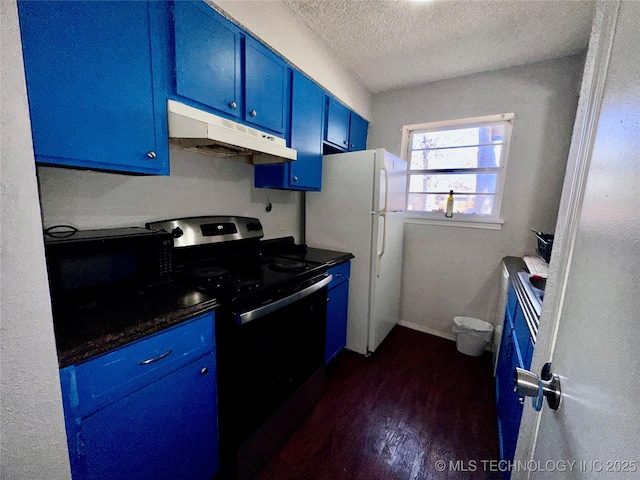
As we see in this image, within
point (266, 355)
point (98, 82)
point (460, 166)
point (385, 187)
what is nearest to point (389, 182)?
point (385, 187)

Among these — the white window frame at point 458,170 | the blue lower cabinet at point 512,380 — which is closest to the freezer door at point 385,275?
the white window frame at point 458,170

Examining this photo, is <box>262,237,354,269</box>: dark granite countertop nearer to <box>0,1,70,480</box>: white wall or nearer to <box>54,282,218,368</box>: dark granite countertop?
<box>54,282,218,368</box>: dark granite countertop

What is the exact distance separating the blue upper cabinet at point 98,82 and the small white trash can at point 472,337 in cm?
265

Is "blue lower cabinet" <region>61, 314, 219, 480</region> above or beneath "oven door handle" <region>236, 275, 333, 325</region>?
beneath

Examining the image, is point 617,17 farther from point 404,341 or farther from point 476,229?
point 404,341

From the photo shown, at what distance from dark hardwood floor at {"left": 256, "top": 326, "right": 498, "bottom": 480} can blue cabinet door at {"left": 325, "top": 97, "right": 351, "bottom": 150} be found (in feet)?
6.52

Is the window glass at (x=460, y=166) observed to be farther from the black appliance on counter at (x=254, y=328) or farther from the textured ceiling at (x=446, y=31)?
the black appliance on counter at (x=254, y=328)

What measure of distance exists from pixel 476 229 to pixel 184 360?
2603 millimetres

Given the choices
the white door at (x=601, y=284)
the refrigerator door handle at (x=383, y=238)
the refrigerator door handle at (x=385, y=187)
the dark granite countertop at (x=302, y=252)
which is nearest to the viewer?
the white door at (x=601, y=284)

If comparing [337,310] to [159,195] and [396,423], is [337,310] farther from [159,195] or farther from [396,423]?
[159,195]

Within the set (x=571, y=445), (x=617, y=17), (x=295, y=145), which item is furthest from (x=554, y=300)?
(x=295, y=145)

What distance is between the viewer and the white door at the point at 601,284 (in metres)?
0.32

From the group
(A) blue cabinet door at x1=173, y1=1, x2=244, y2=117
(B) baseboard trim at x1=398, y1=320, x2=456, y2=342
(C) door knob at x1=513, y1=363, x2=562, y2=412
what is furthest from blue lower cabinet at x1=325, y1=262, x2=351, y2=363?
(C) door knob at x1=513, y1=363, x2=562, y2=412

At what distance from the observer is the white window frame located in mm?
2363
